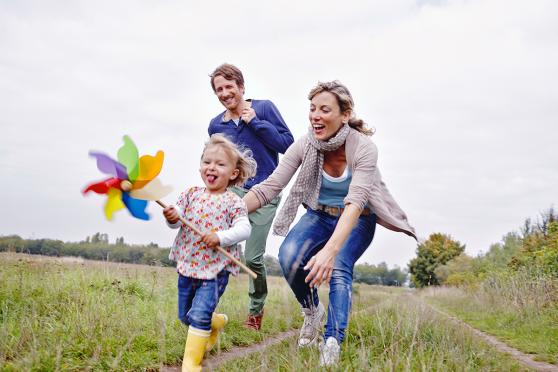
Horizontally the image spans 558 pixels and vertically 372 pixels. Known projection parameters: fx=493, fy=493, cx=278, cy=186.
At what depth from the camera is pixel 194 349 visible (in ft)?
10.7

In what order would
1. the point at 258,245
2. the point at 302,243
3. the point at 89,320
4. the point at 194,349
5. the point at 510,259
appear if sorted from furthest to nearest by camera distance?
1. the point at 510,259
2. the point at 258,245
3. the point at 302,243
4. the point at 89,320
5. the point at 194,349

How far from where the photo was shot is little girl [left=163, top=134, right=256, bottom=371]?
326 cm

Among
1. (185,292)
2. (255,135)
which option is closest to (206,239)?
(185,292)

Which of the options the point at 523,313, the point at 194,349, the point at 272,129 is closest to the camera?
the point at 194,349

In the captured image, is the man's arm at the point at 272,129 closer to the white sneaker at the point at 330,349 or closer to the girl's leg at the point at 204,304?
the girl's leg at the point at 204,304

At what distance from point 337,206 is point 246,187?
120 centimetres

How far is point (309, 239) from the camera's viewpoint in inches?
160

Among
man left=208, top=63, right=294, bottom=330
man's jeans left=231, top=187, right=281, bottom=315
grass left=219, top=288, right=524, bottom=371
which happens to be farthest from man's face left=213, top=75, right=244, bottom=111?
grass left=219, top=288, right=524, bottom=371

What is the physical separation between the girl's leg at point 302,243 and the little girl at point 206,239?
25.2 inches

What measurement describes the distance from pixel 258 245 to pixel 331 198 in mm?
1267

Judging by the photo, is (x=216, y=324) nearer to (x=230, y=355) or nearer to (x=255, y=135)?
(x=230, y=355)

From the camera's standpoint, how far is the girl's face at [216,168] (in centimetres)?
353

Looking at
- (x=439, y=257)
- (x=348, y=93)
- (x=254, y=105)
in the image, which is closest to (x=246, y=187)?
(x=254, y=105)

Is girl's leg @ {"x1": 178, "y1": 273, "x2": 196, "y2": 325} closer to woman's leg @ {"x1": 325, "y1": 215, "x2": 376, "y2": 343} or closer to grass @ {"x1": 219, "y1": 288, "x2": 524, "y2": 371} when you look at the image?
grass @ {"x1": 219, "y1": 288, "x2": 524, "y2": 371}
